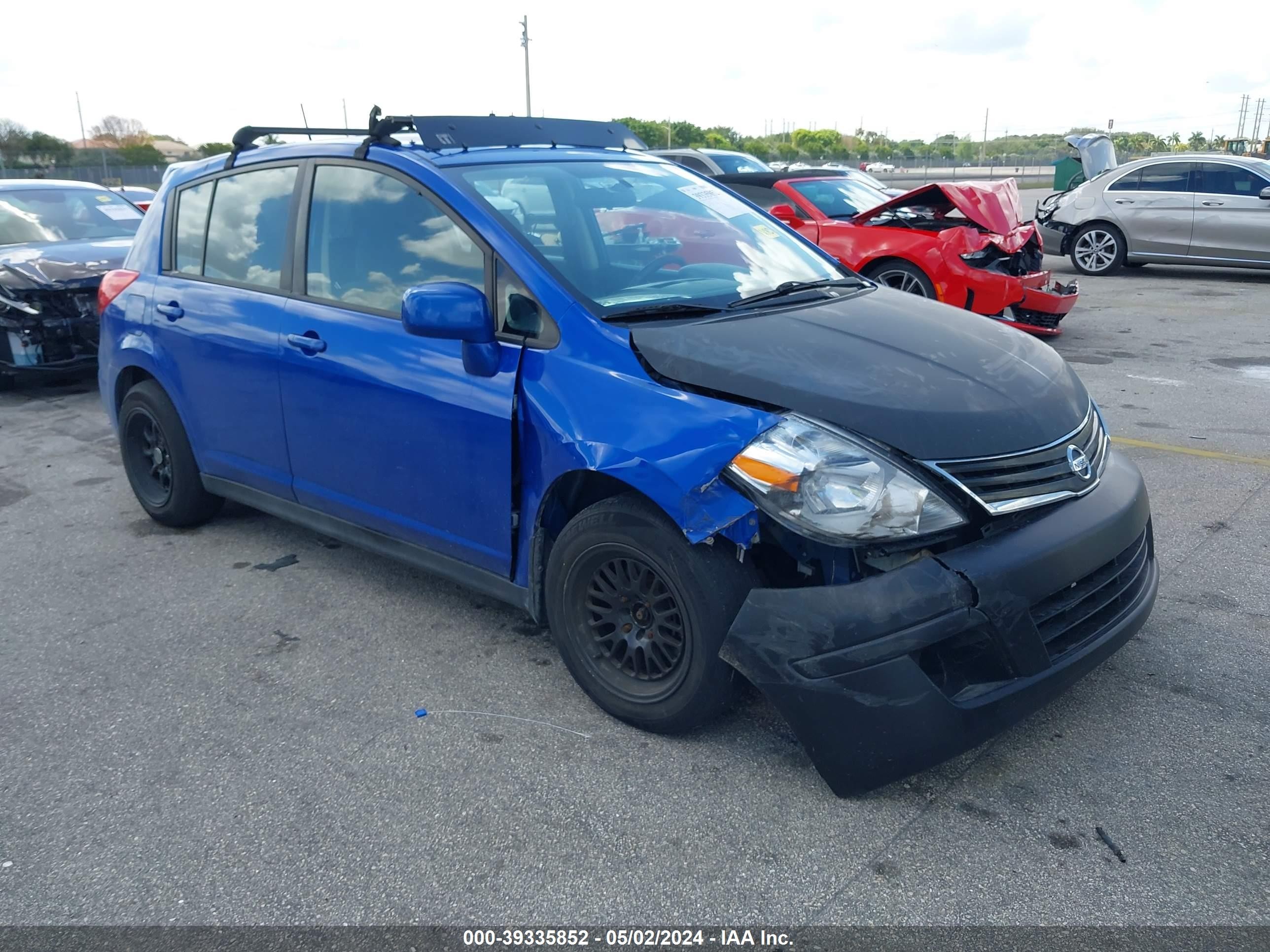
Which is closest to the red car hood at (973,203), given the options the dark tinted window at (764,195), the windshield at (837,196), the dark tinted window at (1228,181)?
the windshield at (837,196)

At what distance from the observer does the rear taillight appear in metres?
4.97

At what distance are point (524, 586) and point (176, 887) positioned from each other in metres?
1.30

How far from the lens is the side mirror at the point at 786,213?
9852 mm

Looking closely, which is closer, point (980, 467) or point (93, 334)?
point (980, 467)

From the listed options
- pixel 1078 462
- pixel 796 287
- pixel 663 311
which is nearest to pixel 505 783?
pixel 663 311

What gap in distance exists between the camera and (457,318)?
10.5 feet

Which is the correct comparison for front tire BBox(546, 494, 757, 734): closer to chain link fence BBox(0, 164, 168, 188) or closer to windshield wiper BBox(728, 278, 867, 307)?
windshield wiper BBox(728, 278, 867, 307)

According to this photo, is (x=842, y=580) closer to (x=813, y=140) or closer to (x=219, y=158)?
(x=219, y=158)

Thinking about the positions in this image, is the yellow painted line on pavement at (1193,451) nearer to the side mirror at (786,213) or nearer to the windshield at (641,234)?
the windshield at (641,234)

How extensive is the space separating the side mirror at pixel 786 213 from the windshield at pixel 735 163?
12.5 ft

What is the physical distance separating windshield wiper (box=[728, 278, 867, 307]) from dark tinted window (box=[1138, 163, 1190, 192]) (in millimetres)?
11161

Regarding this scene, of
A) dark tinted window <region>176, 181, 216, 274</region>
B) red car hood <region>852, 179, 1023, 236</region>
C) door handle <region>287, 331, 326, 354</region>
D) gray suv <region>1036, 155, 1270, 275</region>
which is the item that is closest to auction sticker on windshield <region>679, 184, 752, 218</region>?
door handle <region>287, 331, 326, 354</region>

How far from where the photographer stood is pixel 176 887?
2.57m

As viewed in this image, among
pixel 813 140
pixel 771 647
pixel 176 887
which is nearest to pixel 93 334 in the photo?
pixel 176 887
